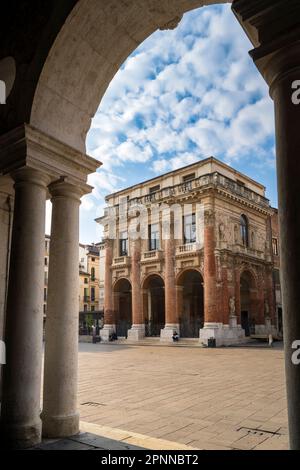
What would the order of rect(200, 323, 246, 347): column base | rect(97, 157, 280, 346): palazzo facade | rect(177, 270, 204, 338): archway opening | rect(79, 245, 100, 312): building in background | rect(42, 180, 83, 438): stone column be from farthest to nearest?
1. rect(79, 245, 100, 312): building in background
2. rect(177, 270, 204, 338): archway opening
3. rect(97, 157, 280, 346): palazzo facade
4. rect(200, 323, 246, 347): column base
5. rect(42, 180, 83, 438): stone column

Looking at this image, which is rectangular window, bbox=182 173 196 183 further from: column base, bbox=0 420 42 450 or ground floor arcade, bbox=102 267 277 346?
column base, bbox=0 420 42 450

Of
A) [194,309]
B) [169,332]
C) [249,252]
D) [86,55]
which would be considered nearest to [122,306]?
[194,309]

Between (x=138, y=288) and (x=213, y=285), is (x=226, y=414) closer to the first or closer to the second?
(x=213, y=285)

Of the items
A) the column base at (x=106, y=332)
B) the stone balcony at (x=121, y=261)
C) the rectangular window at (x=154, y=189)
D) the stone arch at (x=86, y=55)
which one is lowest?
the column base at (x=106, y=332)

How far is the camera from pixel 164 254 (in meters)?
29.9

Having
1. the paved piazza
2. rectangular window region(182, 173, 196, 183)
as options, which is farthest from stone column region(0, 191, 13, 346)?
rectangular window region(182, 173, 196, 183)

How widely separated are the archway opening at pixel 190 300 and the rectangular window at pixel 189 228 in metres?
2.41

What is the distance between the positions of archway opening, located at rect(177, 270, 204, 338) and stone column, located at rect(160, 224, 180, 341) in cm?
60

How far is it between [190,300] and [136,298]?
436 cm

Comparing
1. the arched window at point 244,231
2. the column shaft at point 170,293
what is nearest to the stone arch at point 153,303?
the column shaft at point 170,293

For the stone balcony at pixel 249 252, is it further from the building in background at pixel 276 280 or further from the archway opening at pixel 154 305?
the archway opening at pixel 154 305

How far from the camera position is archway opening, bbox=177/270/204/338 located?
96.0 feet

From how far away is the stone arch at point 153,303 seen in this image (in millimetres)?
31611

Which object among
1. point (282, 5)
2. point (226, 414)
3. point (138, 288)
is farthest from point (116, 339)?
point (282, 5)
